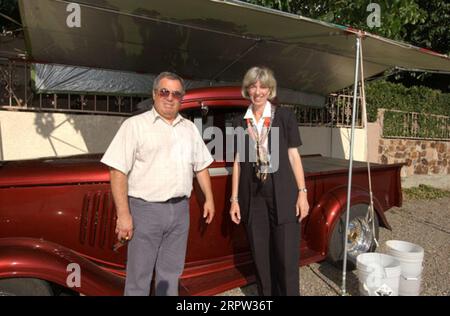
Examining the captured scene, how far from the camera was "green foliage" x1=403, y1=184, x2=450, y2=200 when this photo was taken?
8258 millimetres

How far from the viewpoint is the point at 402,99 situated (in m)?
9.06

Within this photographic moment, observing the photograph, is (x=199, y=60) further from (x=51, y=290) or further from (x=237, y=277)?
(x=51, y=290)

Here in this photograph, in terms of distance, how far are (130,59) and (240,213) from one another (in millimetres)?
2768

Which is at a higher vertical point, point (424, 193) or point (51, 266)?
point (51, 266)

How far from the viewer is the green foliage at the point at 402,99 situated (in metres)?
8.46

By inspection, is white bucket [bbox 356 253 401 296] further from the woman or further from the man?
the man

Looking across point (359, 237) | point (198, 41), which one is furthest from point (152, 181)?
point (359, 237)

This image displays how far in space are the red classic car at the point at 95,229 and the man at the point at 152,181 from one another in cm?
38

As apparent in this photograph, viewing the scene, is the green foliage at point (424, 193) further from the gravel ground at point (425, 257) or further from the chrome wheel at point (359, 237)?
the chrome wheel at point (359, 237)

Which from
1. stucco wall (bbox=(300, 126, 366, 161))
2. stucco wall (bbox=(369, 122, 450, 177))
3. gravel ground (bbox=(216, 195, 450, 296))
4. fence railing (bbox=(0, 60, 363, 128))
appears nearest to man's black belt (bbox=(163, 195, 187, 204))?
gravel ground (bbox=(216, 195, 450, 296))

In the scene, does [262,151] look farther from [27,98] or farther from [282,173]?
[27,98]

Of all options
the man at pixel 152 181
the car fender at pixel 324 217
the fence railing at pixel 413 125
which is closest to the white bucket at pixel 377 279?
the car fender at pixel 324 217

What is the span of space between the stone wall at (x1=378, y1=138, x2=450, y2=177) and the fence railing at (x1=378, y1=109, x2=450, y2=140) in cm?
17

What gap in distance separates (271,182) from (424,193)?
298 inches
